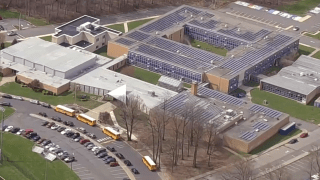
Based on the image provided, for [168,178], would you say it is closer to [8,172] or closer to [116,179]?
[116,179]

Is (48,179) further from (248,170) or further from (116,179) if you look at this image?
(248,170)

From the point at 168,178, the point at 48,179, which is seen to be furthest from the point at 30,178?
the point at 168,178

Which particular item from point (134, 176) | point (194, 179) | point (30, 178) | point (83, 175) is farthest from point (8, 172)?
point (194, 179)

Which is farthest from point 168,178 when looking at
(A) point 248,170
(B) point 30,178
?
(B) point 30,178

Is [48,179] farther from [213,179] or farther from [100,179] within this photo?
[213,179]

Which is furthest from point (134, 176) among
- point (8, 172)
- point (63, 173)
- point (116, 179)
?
point (8, 172)

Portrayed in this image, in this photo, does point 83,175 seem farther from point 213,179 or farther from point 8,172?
point 213,179
